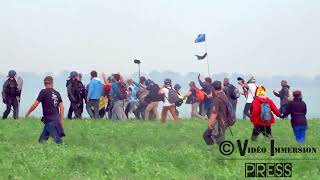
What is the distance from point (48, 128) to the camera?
57.1ft

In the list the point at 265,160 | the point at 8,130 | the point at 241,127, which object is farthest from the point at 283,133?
the point at 8,130

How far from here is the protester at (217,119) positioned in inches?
693

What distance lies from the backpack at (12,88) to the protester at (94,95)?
2896 millimetres

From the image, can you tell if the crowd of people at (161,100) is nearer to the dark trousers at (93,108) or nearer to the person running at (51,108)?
the dark trousers at (93,108)

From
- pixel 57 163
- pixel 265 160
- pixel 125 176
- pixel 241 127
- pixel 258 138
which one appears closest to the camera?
pixel 125 176

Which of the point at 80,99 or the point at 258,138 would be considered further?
the point at 80,99

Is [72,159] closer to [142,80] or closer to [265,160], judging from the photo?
[265,160]

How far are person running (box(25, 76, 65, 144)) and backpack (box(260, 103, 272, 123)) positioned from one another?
5.51 m

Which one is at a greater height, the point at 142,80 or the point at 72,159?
the point at 142,80

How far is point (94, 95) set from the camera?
2731cm

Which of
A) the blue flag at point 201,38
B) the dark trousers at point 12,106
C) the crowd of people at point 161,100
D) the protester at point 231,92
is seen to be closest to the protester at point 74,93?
the crowd of people at point 161,100

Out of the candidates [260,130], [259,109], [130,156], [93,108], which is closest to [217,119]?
[259,109]

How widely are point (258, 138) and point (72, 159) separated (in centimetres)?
705

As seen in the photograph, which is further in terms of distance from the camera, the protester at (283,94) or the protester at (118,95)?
the protester at (283,94)
